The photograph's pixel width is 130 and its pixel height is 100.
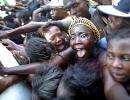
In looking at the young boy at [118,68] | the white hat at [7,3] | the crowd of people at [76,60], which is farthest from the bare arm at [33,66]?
the white hat at [7,3]

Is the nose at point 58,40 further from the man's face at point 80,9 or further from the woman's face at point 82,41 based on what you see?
the man's face at point 80,9

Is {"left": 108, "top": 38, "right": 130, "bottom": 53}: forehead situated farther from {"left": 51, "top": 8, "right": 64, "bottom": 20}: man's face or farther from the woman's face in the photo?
{"left": 51, "top": 8, "right": 64, "bottom": 20}: man's face

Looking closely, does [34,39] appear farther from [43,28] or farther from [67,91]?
[67,91]

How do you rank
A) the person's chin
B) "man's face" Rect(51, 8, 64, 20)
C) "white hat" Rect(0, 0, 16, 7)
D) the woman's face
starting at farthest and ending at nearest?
"white hat" Rect(0, 0, 16, 7) < "man's face" Rect(51, 8, 64, 20) < the person's chin < the woman's face

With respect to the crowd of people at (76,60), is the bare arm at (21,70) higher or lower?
lower

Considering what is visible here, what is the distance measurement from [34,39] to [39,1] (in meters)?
4.70

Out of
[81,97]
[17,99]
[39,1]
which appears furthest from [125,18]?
[39,1]

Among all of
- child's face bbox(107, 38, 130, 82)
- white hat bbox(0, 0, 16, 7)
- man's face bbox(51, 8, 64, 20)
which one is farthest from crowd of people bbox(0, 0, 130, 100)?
white hat bbox(0, 0, 16, 7)

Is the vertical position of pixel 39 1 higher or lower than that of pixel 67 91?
lower

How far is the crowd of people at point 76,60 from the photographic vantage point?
5.71 ft

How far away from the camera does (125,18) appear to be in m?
2.15

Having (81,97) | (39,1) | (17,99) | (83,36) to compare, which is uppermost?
(83,36)

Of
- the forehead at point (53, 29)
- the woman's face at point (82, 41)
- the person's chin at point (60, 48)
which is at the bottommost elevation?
the person's chin at point (60, 48)

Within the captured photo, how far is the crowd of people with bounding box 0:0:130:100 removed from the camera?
174cm
